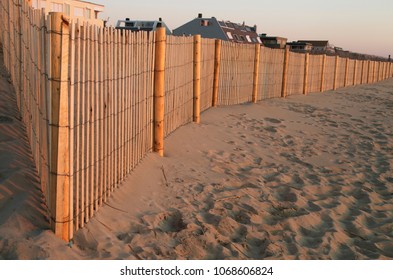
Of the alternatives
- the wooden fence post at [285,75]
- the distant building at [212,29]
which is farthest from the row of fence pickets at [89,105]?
the distant building at [212,29]

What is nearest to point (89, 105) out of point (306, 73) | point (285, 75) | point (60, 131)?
point (60, 131)

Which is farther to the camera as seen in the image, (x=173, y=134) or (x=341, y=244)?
(x=173, y=134)

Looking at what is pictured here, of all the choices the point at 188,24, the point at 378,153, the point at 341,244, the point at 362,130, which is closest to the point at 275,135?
the point at 378,153

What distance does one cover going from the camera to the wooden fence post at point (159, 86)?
17.6 feet

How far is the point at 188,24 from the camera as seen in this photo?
56.3 metres

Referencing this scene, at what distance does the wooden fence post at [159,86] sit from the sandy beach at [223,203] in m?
0.30

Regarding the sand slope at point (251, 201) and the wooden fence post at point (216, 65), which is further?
the wooden fence post at point (216, 65)

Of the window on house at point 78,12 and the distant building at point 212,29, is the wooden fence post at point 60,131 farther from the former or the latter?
the distant building at point 212,29

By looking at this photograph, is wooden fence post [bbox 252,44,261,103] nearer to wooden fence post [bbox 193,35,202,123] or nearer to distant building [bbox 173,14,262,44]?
wooden fence post [bbox 193,35,202,123]

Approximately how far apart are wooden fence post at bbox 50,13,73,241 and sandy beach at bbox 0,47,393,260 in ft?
0.61

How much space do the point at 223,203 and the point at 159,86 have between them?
1.98 m

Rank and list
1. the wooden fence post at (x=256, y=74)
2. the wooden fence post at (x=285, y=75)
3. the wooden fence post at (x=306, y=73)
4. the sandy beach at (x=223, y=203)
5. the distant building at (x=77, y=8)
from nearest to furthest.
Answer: the sandy beach at (x=223, y=203)
the wooden fence post at (x=256, y=74)
the wooden fence post at (x=285, y=75)
the wooden fence post at (x=306, y=73)
the distant building at (x=77, y=8)

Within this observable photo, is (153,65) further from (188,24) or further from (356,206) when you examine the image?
(188,24)
